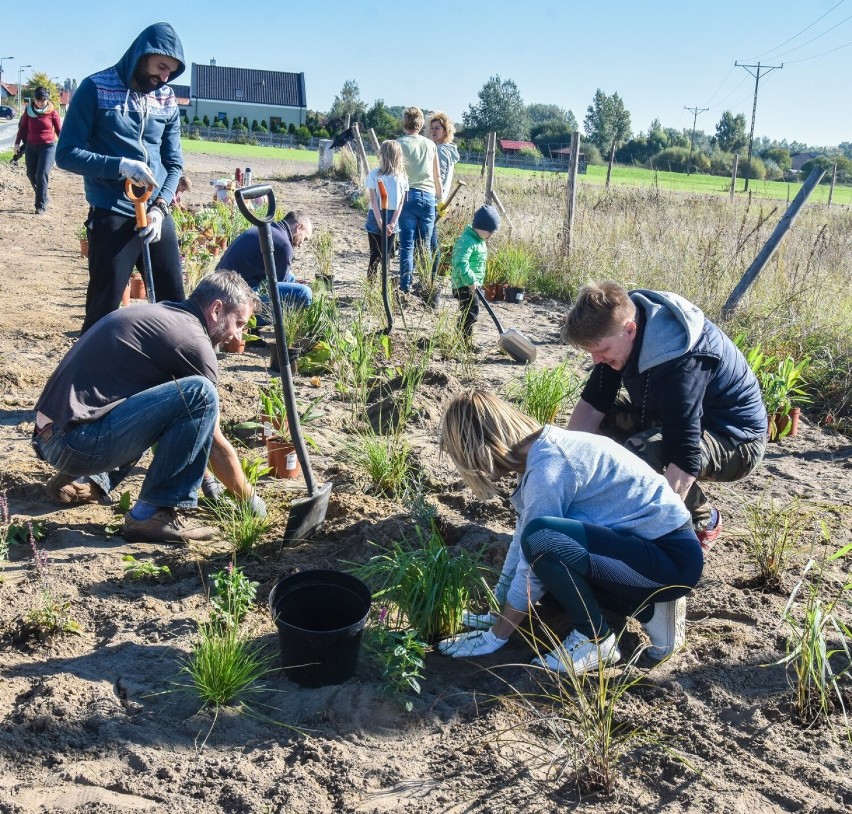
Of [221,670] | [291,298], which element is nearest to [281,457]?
[221,670]

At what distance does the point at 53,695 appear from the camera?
8.04 ft

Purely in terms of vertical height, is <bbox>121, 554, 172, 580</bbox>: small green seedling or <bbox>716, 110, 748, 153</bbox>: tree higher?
<bbox>716, 110, 748, 153</bbox>: tree

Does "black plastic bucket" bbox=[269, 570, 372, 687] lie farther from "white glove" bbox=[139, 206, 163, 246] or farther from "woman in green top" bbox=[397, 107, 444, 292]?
"woman in green top" bbox=[397, 107, 444, 292]

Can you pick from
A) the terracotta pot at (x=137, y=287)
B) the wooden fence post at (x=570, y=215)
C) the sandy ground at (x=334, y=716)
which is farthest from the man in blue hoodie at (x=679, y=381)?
the wooden fence post at (x=570, y=215)

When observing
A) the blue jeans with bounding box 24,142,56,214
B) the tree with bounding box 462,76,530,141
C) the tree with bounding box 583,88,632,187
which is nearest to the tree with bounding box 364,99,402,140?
the tree with bounding box 462,76,530,141

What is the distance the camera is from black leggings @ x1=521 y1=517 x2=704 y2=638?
2588 millimetres

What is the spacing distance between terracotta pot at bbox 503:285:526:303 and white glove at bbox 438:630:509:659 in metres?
6.51

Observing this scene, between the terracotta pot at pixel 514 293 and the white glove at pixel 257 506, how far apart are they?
588 cm

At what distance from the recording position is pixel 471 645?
2836mm

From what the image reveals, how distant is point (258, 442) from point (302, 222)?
7.29 feet

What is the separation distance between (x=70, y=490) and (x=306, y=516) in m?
1.11

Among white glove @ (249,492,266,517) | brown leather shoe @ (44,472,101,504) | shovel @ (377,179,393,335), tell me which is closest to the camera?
white glove @ (249,492,266,517)

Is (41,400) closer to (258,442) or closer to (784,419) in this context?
(258,442)

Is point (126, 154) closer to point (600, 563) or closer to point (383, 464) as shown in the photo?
point (383, 464)
